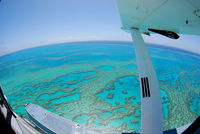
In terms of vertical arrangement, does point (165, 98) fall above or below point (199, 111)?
above

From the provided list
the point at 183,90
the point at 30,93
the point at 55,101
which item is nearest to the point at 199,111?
the point at 183,90

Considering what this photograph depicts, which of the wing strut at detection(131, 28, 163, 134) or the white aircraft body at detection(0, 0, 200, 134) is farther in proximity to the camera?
the wing strut at detection(131, 28, 163, 134)

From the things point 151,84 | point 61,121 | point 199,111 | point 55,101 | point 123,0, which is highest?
point 123,0

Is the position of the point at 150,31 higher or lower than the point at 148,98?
higher

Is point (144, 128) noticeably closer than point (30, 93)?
Yes

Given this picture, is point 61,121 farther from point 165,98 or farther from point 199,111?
point 199,111

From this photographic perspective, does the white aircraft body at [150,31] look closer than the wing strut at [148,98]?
Yes

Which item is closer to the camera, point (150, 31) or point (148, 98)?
point (148, 98)

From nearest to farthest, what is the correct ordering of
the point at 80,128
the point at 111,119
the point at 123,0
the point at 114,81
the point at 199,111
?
1. the point at 123,0
2. the point at 80,128
3. the point at 111,119
4. the point at 199,111
5. the point at 114,81
